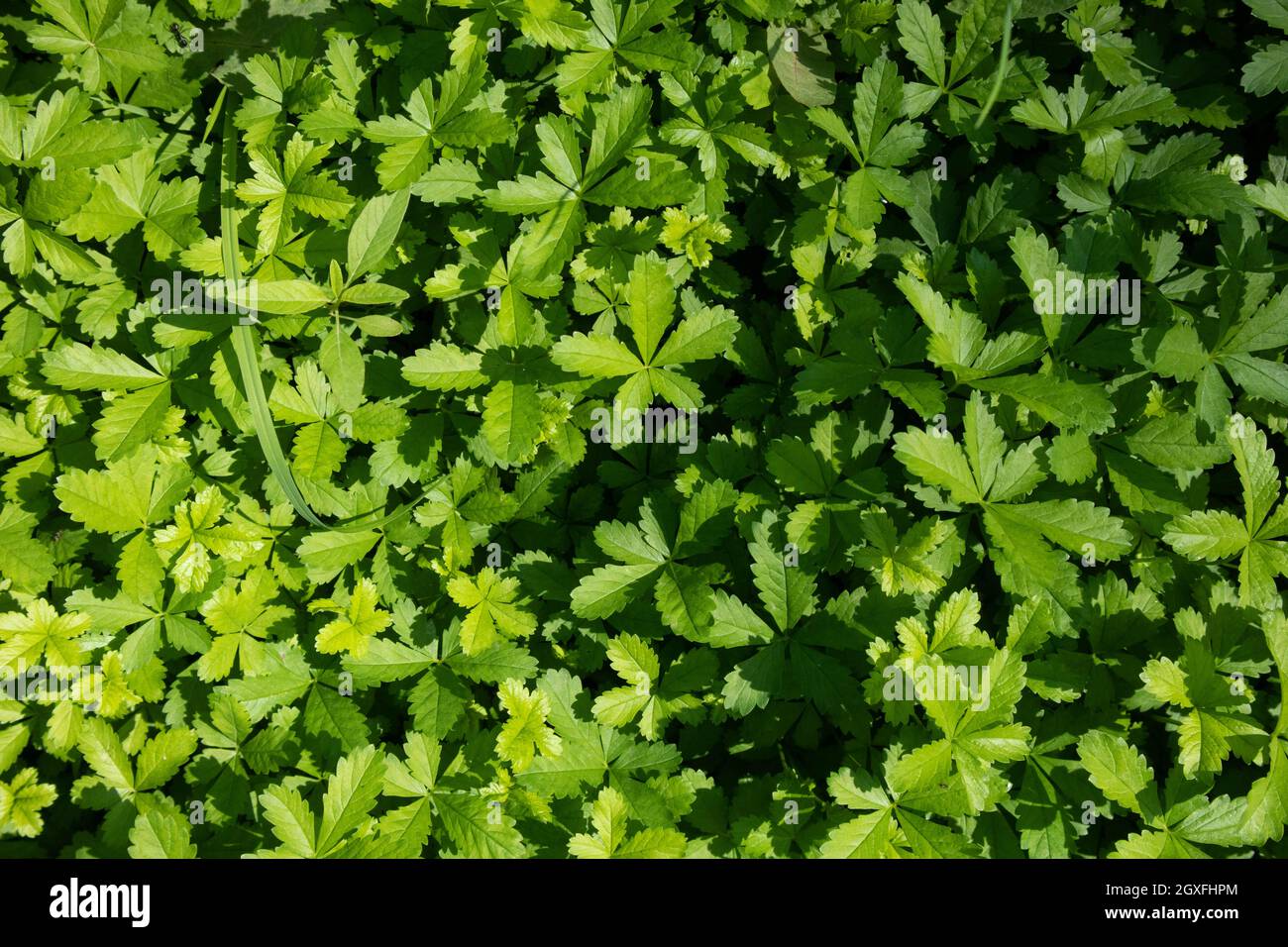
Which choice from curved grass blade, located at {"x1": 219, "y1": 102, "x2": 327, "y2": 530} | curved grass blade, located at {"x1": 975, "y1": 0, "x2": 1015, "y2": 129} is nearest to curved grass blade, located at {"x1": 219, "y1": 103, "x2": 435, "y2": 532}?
curved grass blade, located at {"x1": 219, "y1": 102, "x2": 327, "y2": 530}

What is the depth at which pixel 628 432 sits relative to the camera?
9.31ft

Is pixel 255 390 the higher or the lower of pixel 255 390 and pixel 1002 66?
the lower

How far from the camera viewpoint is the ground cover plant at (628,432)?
106 inches

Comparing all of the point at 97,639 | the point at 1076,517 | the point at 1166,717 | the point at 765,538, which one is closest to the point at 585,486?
the point at 765,538

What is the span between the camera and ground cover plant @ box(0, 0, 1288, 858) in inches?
106

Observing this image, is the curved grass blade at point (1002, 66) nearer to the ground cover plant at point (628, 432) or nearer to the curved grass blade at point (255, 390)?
the ground cover plant at point (628, 432)

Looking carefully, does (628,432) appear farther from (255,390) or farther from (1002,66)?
(1002,66)

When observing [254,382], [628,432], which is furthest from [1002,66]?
[254,382]

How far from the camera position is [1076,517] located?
261cm

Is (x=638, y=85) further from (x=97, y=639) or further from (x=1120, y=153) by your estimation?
(x=97, y=639)

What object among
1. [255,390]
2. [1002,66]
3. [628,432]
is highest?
[1002,66]

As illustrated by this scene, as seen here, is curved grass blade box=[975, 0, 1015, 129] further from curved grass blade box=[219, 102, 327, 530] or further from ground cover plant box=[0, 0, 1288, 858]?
curved grass blade box=[219, 102, 327, 530]

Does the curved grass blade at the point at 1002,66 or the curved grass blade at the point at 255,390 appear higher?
the curved grass blade at the point at 1002,66

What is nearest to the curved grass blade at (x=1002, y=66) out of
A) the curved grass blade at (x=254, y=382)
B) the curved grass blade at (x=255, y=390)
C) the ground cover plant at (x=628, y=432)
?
the ground cover plant at (x=628, y=432)
